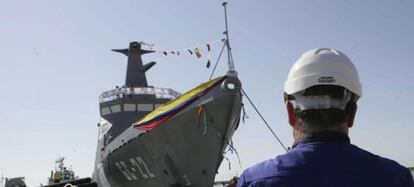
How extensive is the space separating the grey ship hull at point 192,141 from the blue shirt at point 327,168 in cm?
1183

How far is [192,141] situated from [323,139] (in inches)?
489

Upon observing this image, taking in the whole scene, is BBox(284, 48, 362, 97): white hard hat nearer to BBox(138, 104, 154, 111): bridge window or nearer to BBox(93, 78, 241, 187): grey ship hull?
BBox(93, 78, 241, 187): grey ship hull

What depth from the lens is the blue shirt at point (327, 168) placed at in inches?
65.7

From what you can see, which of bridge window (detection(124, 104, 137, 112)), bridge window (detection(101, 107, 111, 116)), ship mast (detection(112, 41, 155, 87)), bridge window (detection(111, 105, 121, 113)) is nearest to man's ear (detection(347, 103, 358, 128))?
bridge window (detection(124, 104, 137, 112))

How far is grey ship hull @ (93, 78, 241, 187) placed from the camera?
13812mm

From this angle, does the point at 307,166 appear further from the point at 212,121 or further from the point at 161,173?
the point at 161,173

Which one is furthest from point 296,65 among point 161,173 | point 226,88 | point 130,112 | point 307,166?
point 130,112

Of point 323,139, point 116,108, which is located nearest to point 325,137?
point 323,139

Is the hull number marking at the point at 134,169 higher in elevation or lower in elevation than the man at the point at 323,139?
higher

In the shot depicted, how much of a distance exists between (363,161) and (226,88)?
11.9 metres

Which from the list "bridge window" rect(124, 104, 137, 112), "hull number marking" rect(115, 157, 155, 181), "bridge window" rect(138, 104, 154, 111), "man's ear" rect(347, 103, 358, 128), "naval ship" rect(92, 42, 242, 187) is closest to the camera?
"man's ear" rect(347, 103, 358, 128)

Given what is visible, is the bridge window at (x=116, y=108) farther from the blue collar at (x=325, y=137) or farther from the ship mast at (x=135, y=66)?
the blue collar at (x=325, y=137)

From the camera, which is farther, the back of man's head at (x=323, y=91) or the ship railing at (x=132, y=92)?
the ship railing at (x=132, y=92)

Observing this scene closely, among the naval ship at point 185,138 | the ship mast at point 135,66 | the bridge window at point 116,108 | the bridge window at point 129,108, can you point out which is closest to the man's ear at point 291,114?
the naval ship at point 185,138
